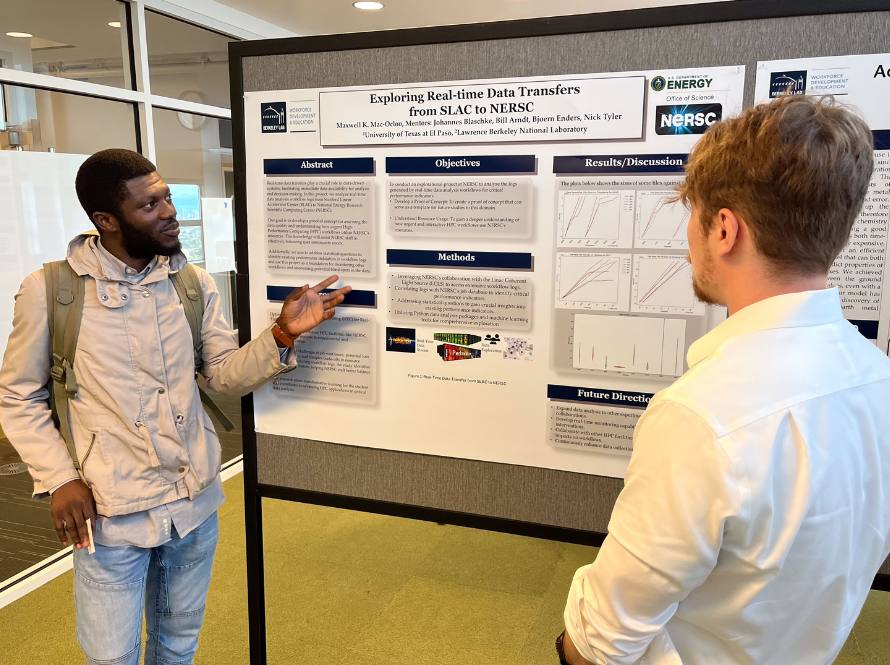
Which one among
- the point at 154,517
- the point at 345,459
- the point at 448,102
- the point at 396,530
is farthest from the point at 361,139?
the point at 396,530

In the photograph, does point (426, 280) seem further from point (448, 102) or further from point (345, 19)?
point (345, 19)

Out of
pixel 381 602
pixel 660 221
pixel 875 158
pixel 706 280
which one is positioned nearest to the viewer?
pixel 706 280

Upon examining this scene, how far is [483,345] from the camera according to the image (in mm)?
1516

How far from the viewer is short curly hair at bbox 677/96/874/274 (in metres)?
0.74

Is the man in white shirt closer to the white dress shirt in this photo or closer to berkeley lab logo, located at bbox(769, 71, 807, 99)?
the white dress shirt

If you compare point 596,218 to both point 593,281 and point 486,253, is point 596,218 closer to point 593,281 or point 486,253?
point 593,281

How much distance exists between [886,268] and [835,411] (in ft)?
2.13

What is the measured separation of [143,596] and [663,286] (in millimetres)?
1442

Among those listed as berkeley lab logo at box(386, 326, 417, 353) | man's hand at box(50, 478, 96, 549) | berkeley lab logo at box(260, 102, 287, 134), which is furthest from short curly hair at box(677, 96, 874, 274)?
man's hand at box(50, 478, 96, 549)

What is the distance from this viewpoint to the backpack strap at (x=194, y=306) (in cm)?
165

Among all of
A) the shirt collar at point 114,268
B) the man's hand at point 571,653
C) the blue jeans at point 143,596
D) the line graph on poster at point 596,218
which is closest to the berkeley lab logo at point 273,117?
the shirt collar at point 114,268

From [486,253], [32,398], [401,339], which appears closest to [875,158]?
[486,253]

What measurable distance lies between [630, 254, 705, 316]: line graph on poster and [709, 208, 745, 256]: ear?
534 mm

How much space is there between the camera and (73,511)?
1453 mm
